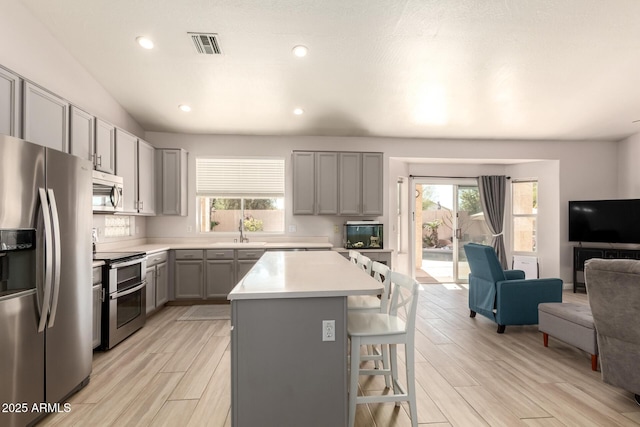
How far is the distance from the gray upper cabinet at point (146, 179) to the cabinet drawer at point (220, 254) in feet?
3.61

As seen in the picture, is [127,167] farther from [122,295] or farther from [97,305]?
[97,305]

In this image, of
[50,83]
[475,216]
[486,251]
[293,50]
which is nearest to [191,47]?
[293,50]

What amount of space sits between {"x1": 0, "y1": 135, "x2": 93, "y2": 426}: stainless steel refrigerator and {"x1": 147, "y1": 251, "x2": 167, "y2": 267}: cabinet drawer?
1534mm

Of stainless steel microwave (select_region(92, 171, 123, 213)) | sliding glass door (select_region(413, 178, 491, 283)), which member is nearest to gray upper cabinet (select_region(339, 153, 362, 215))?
sliding glass door (select_region(413, 178, 491, 283))

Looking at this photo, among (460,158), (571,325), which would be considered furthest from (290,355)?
(460,158)

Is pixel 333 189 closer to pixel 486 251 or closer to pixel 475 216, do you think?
pixel 486 251

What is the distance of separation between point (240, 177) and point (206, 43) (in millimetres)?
2394

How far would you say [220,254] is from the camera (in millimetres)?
4434

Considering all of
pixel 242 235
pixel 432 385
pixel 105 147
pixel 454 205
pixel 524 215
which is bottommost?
pixel 432 385

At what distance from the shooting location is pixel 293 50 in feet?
10.6

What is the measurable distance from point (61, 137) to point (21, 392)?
2119mm

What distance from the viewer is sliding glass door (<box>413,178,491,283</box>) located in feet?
19.9

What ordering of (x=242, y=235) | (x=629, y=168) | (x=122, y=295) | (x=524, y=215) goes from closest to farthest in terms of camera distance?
(x=122, y=295) → (x=242, y=235) → (x=629, y=168) → (x=524, y=215)

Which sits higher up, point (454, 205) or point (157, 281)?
point (454, 205)
